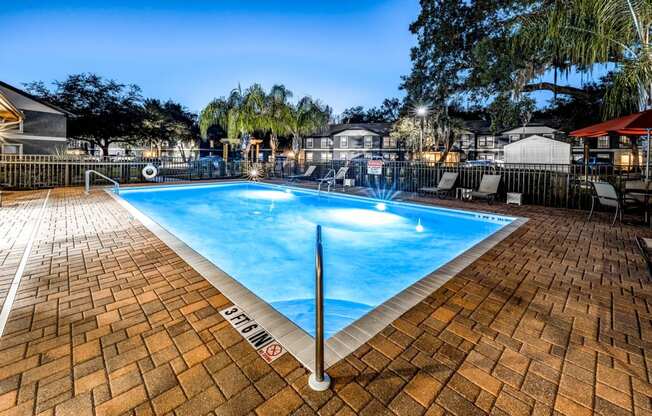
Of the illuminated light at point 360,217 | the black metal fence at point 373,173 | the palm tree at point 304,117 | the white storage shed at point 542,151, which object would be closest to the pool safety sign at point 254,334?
the illuminated light at point 360,217

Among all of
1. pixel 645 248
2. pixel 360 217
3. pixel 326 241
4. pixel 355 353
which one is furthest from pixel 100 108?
pixel 645 248

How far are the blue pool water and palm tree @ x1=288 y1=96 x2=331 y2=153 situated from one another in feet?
28.9

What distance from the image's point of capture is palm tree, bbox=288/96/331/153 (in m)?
18.8

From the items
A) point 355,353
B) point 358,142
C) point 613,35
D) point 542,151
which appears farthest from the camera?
point 358,142

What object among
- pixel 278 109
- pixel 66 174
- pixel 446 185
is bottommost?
pixel 446 185

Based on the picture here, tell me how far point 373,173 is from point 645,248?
827cm

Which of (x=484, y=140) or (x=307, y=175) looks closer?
(x=307, y=175)

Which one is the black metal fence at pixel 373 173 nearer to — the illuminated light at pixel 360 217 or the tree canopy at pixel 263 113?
the illuminated light at pixel 360 217

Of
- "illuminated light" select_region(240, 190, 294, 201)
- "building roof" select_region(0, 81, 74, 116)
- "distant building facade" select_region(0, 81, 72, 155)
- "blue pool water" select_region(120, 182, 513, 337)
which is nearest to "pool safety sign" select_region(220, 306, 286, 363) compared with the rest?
"blue pool water" select_region(120, 182, 513, 337)

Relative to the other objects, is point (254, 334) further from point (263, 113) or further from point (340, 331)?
point (263, 113)

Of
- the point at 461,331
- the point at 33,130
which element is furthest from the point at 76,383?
the point at 33,130

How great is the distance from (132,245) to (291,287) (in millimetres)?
2348

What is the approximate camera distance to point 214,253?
578cm

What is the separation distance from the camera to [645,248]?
4309 mm
